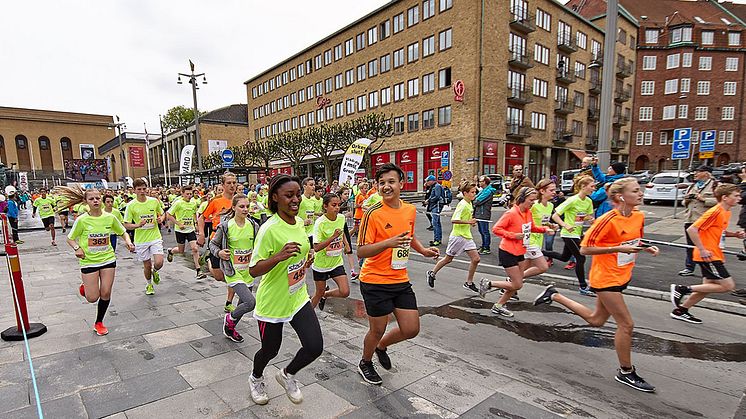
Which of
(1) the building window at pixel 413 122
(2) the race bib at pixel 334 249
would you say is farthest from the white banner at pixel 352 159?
(1) the building window at pixel 413 122

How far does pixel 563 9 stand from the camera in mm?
36688

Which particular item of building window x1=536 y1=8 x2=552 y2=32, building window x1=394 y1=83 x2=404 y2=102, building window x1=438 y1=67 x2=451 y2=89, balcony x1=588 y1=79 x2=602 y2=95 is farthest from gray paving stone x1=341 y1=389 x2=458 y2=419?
balcony x1=588 y1=79 x2=602 y2=95

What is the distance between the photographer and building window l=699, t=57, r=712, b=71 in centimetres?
4766

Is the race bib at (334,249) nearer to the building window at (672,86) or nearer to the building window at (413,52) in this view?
the building window at (413,52)

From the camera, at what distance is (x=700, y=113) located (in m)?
47.8

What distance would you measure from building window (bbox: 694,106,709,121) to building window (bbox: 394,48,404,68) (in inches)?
1560

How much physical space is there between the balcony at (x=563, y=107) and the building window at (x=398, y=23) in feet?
55.3

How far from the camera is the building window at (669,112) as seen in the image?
158ft

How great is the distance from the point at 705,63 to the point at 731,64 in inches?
116

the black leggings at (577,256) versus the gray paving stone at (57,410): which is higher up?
the black leggings at (577,256)

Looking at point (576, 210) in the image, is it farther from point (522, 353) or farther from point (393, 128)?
point (393, 128)

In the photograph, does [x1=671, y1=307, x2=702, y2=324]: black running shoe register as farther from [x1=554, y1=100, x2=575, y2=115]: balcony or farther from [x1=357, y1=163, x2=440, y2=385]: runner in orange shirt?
[x1=554, y1=100, x2=575, y2=115]: balcony

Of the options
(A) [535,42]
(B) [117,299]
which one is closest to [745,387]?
(B) [117,299]

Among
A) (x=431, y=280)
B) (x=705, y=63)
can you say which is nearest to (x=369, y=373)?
(x=431, y=280)
